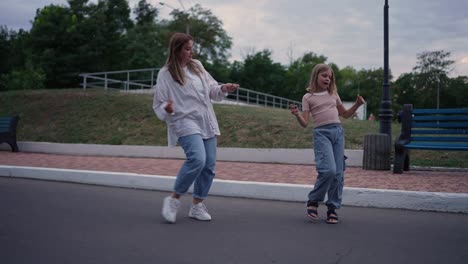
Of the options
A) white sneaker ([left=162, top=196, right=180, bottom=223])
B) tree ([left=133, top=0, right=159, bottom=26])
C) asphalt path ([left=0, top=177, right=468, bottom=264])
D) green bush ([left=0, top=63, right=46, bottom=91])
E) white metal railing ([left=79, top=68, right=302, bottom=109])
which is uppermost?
tree ([left=133, top=0, right=159, bottom=26])

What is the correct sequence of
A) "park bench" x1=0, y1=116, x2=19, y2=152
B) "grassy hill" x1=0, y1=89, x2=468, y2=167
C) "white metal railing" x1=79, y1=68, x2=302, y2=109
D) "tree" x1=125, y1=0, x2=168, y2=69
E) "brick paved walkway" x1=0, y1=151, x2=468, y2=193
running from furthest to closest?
"tree" x1=125, y1=0, x2=168, y2=69 < "white metal railing" x1=79, y1=68, x2=302, y2=109 < "park bench" x1=0, y1=116, x2=19, y2=152 < "grassy hill" x1=0, y1=89, x2=468, y2=167 < "brick paved walkway" x1=0, y1=151, x2=468, y2=193

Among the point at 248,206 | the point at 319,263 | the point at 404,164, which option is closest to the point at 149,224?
the point at 248,206

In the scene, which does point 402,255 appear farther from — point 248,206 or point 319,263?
point 248,206

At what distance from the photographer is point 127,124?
14.6 m

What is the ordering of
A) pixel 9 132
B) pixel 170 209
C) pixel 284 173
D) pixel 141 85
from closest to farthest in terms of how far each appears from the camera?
pixel 170 209 < pixel 284 173 < pixel 9 132 < pixel 141 85

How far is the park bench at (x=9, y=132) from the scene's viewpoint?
44.2 feet

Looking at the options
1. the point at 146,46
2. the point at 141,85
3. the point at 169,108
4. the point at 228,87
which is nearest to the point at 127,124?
the point at 141,85

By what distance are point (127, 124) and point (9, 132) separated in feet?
10.6

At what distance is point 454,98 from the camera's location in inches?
2749

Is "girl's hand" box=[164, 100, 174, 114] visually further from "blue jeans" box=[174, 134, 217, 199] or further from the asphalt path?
the asphalt path

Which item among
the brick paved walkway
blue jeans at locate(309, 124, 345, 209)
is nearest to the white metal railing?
the brick paved walkway

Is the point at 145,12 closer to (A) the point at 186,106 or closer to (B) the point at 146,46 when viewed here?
(B) the point at 146,46

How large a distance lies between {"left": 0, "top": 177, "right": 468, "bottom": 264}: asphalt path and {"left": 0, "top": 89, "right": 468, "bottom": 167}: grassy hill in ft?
15.7

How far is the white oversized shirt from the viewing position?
A: 462 centimetres
